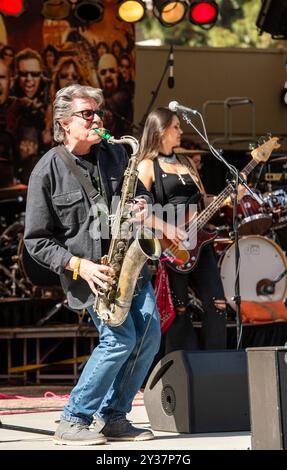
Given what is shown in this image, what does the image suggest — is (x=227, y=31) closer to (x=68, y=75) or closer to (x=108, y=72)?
Result: (x=108, y=72)

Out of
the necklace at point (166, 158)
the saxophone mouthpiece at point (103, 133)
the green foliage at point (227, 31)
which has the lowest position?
the necklace at point (166, 158)

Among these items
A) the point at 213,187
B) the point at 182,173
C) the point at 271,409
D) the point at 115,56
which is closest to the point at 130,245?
the point at 271,409

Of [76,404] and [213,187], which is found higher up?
[213,187]

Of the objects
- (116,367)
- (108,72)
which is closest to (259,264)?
(108,72)

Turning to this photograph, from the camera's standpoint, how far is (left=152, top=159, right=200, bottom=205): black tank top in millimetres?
7266

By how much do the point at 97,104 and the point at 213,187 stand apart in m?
A: 7.15

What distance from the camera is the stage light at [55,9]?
38.5 feet

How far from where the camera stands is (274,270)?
996 cm

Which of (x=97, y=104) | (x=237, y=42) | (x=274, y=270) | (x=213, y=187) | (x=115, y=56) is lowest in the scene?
(x=274, y=270)

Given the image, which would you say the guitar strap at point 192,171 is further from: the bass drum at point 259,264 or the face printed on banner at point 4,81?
the face printed on banner at point 4,81

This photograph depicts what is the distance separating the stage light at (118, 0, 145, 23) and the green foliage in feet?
81.1

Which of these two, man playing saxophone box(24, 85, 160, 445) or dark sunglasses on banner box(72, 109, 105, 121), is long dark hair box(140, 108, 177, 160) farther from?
dark sunglasses on banner box(72, 109, 105, 121)

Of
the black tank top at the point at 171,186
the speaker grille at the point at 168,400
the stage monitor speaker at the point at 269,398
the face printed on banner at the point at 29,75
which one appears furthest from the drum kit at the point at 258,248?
the stage monitor speaker at the point at 269,398
